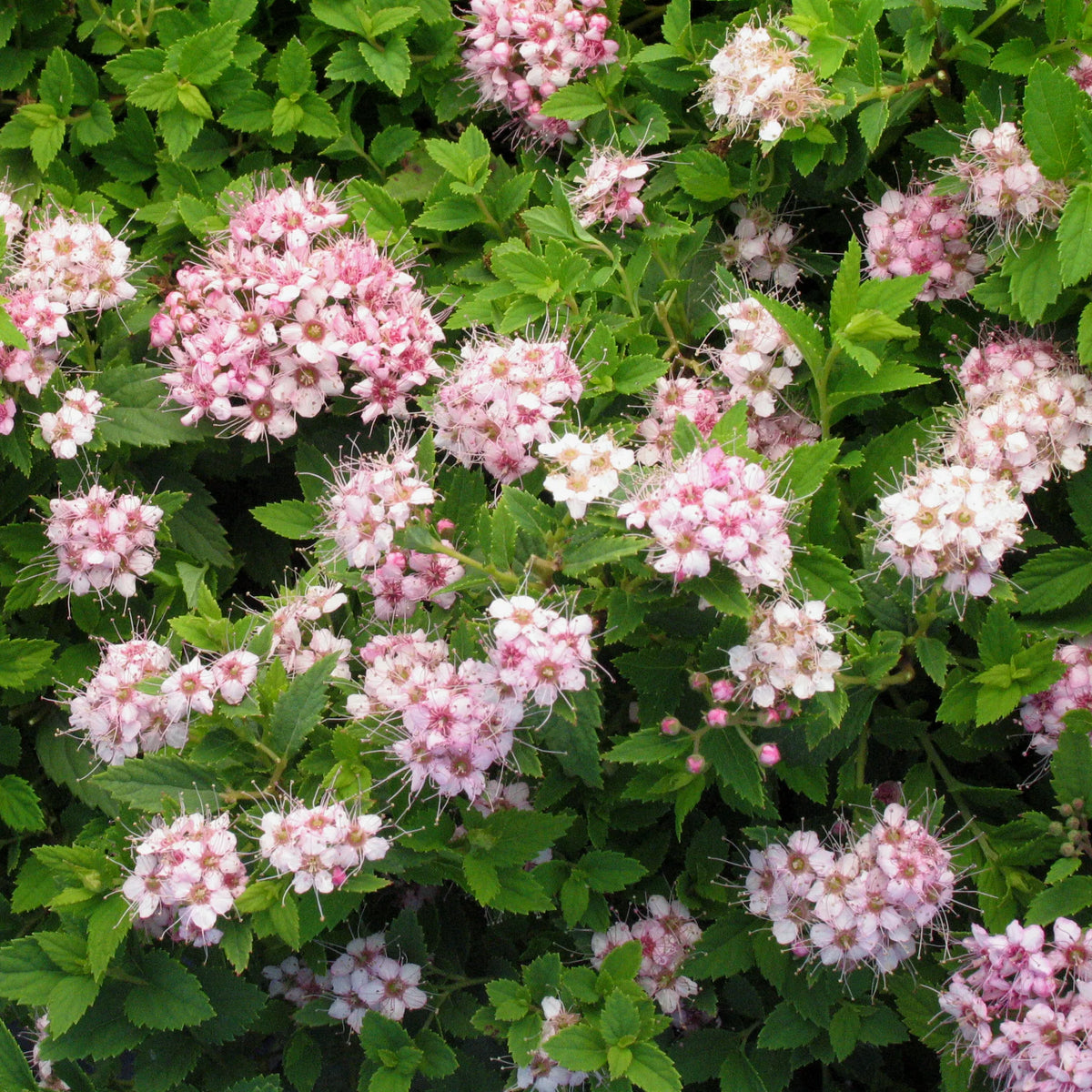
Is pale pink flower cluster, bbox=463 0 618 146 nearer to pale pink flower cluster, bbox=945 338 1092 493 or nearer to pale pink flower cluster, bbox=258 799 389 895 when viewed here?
pale pink flower cluster, bbox=945 338 1092 493

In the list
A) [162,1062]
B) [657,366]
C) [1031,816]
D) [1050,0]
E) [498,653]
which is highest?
[1050,0]

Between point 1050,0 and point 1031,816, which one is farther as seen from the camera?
point 1050,0

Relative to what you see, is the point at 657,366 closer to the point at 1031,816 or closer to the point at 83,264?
the point at 1031,816

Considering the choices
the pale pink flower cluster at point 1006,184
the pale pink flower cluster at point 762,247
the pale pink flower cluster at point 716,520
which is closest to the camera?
the pale pink flower cluster at point 716,520

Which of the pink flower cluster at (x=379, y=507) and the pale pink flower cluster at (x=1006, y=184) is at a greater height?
the pale pink flower cluster at (x=1006, y=184)

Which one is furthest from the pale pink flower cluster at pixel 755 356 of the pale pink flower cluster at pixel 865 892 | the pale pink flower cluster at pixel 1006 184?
the pale pink flower cluster at pixel 865 892

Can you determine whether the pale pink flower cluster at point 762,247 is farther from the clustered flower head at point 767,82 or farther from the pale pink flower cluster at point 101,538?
the pale pink flower cluster at point 101,538

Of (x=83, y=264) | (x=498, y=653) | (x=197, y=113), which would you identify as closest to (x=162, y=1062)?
(x=498, y=653)
